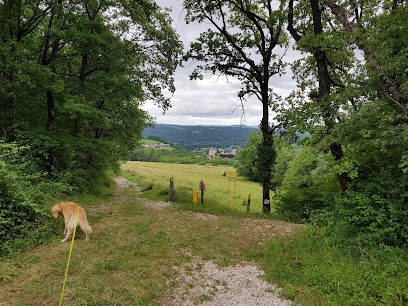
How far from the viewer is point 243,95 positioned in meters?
14.1

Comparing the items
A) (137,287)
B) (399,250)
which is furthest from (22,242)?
(399,250)

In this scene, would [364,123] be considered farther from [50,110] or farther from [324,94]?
[50,110]

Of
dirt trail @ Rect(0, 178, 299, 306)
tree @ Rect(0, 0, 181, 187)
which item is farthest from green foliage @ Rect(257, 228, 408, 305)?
tree @ Rect(0, 0, 181, 187)

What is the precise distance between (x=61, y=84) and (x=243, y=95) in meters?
10.3

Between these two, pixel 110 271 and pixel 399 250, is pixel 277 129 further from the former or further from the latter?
pixel 110 271

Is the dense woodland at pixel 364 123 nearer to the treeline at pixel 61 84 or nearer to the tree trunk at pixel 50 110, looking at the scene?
the treeline at pixel 61 84

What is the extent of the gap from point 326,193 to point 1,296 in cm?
1112

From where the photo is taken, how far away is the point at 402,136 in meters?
5.10

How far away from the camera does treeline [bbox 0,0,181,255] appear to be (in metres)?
7.18

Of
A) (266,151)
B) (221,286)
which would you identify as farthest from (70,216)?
(266,151)

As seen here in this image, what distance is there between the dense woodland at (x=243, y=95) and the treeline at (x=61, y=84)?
7cm

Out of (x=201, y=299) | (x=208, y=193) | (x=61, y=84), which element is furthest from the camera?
(x=208, y=193)

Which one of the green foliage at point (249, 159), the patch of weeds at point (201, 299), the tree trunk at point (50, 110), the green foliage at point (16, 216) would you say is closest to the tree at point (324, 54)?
the patch of weeds at point (201, 299)

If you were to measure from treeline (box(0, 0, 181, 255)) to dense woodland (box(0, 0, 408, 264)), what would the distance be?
0.07 m
